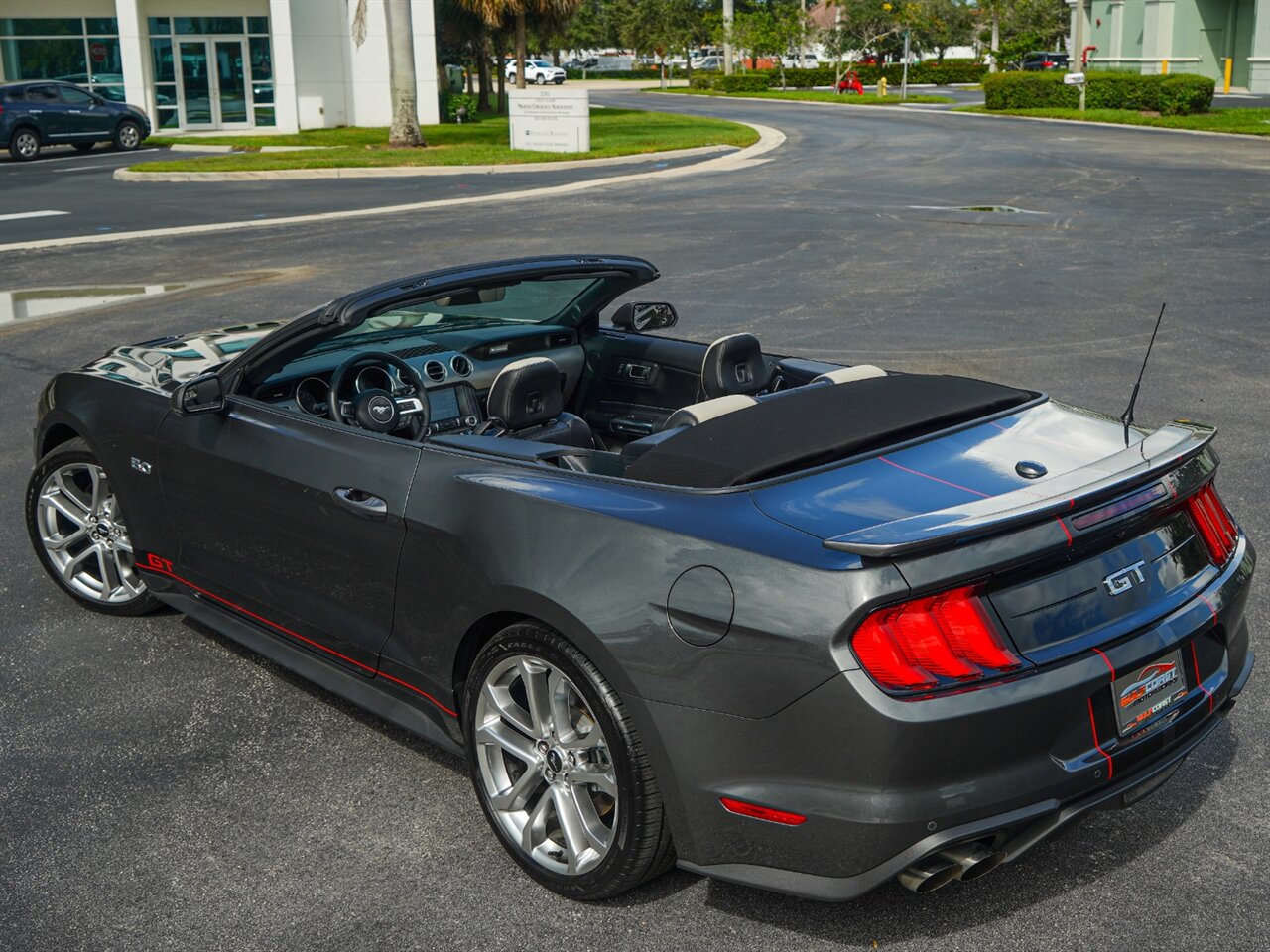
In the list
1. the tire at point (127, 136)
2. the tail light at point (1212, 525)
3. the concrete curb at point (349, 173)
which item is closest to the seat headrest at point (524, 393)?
the tail light at point (1212, 525)

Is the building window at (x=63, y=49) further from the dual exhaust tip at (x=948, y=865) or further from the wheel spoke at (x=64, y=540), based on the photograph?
the dual exhaust tip at (x=948, y=865)

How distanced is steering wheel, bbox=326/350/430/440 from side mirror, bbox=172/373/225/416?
370 mm

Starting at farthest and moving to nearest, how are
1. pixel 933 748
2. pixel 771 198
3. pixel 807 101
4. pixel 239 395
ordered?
pixel 807 101 < pixel 771 198 < pixel 239 395 < pixel 933 748

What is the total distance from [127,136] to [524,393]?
34564 mm

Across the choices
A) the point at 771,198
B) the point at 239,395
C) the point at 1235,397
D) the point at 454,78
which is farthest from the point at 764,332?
the point at 454,78

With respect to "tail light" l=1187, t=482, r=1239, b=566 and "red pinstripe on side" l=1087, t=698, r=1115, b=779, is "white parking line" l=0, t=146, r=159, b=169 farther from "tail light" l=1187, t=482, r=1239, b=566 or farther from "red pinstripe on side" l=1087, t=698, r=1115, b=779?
"red pinstripe on side" l=1087, t=698, r=1115, b=779

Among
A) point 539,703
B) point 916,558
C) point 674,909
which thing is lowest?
point 674,909

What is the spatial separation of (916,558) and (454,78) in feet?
200

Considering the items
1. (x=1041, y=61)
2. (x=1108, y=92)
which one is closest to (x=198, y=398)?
(x=1108, y=92)

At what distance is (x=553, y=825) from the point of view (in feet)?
12.5

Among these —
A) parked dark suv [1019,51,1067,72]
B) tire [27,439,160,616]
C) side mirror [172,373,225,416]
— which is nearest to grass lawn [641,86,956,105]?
parked dark suv [1019,51,1067,72]

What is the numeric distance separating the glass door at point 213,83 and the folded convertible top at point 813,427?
41.6 m

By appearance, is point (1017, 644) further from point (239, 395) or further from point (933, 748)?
point (239, 395)

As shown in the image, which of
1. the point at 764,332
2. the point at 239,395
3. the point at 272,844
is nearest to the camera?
the point at 272,844
